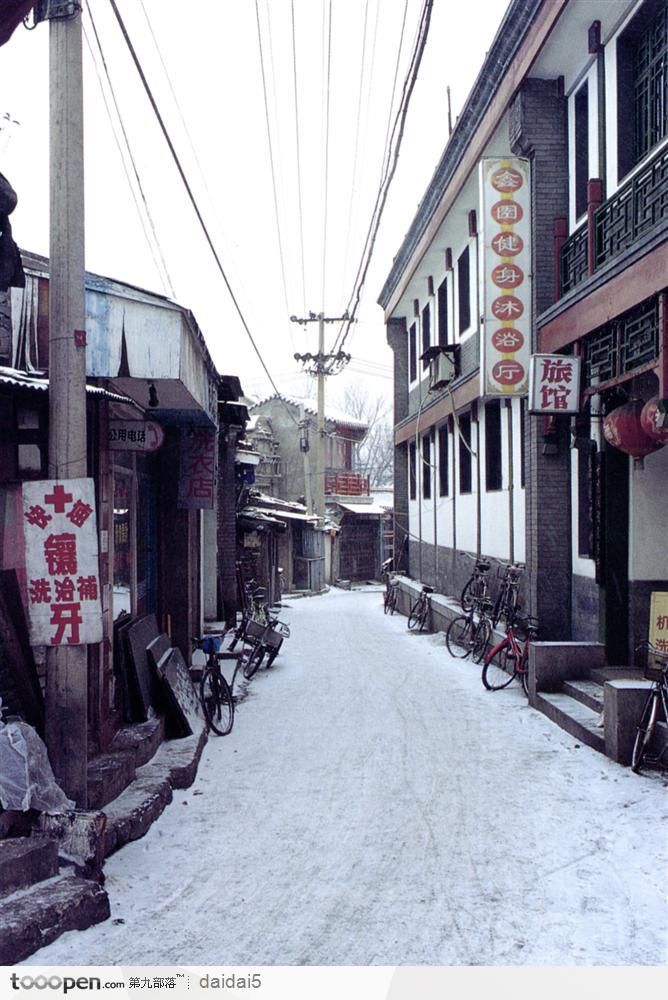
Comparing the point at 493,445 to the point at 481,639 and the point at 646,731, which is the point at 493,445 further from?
the point at 646,731

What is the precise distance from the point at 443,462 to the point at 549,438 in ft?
29.2

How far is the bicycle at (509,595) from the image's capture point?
43.9ft

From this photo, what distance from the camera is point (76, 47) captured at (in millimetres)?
5359

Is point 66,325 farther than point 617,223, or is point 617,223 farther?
point 617,223

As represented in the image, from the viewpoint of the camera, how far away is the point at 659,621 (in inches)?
345

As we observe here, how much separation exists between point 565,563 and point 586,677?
202 cm

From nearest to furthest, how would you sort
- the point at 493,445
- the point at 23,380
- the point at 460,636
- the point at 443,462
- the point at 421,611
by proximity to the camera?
the point at 23,380, the point at 460,636, the point at 493,445, the point at 421,611, the point at 443,462

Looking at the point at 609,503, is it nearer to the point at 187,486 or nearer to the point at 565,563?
the point at 565,563

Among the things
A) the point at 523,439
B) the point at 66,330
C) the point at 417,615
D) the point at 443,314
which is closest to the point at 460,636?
the point at 523,439

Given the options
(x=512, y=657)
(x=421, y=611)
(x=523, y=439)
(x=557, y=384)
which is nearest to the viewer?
(x=557, y=384)

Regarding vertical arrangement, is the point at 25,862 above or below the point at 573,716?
above

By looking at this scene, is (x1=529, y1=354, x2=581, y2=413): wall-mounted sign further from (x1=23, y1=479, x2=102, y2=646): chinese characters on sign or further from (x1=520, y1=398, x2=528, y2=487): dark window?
(x1=23, y1=479, x2=102, y2=646): chinese characters on sign

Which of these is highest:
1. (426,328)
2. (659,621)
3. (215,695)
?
(426,328)

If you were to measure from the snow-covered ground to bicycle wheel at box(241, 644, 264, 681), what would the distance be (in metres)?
2.87
